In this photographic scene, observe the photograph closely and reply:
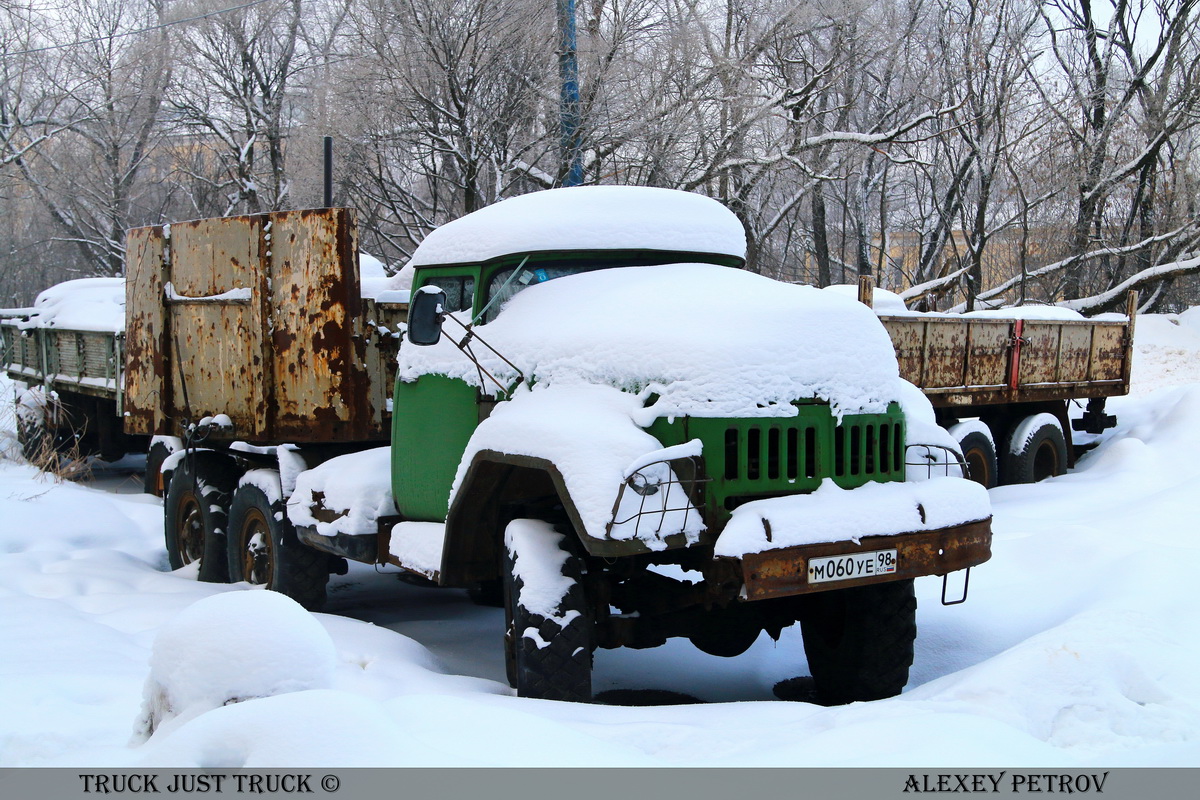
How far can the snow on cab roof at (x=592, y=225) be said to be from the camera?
4.84m

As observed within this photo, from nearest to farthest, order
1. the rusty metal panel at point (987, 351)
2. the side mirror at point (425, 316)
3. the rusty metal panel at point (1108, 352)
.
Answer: the side mirror at point (425, 316)
the rusty metal panel at point (987, 351)
the rusty metal panel at point (1108, 352)

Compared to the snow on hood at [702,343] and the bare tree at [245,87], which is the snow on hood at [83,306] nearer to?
the snow on hood at [702,343]

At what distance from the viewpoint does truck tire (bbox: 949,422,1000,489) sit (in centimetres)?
973

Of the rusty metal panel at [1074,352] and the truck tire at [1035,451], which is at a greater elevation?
the rusty metal panel at [1074,352]

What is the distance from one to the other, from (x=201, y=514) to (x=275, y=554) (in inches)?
50.2

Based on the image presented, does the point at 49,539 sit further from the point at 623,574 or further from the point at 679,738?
the point at 679,738

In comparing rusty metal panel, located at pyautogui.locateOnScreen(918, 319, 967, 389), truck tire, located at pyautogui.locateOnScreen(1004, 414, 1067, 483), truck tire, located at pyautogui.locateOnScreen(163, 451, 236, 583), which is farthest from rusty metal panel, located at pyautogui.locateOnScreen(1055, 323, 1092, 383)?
truck tire, located at pyautogui.locateOnScreen(163, 451, 236, 583)

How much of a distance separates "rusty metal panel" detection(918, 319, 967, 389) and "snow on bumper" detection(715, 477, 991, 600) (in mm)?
5194

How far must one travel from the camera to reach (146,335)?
7438 mm

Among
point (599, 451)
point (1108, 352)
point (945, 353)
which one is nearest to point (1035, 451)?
point (945, 353)

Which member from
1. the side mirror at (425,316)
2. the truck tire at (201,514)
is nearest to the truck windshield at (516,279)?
the side mirror at (425,316)

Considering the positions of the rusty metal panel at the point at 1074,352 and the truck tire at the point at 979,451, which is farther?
the rusty metal panel at the point at 1074,352

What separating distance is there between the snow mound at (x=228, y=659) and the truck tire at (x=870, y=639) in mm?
2473

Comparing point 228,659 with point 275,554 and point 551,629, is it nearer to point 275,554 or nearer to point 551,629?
point 551,629
